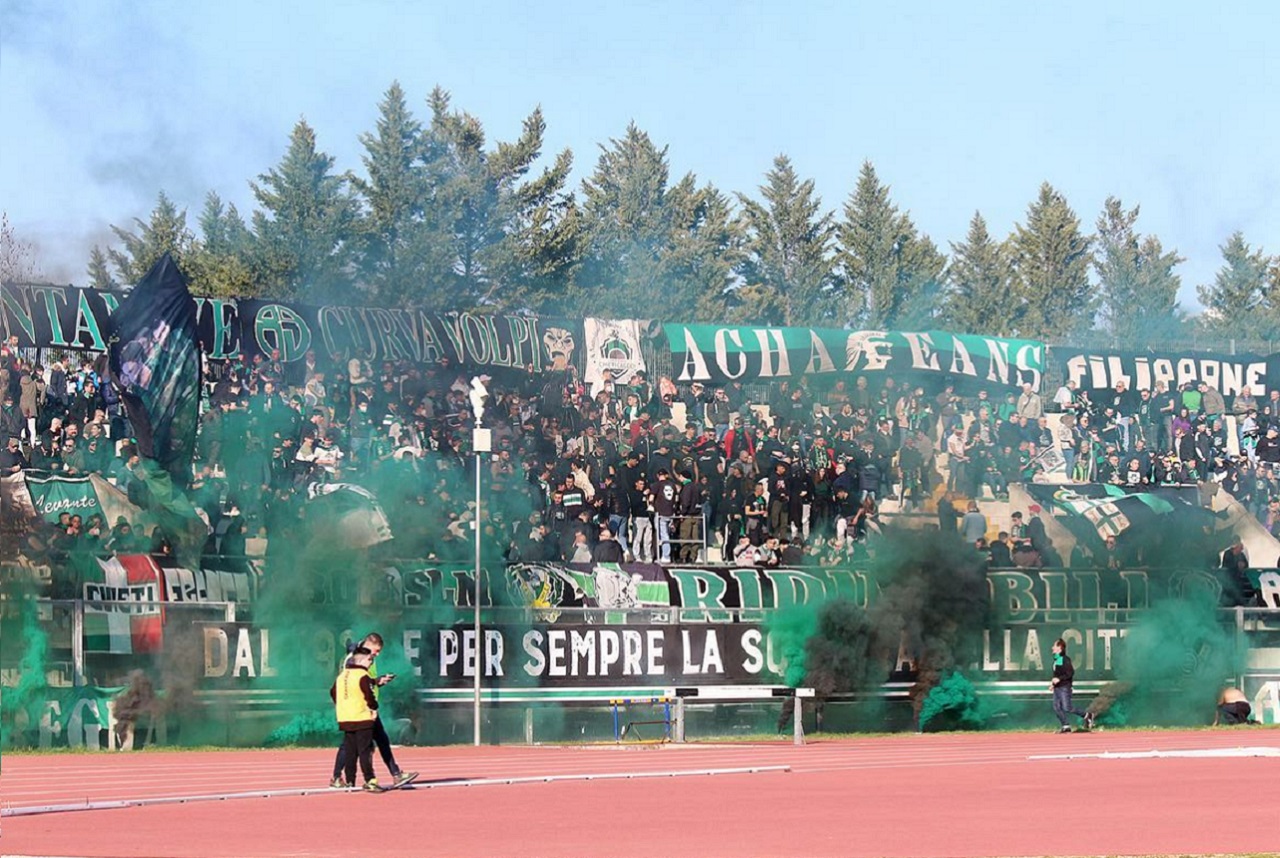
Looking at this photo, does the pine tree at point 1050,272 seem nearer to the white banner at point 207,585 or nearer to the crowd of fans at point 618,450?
the crowd of fans at point 618,450

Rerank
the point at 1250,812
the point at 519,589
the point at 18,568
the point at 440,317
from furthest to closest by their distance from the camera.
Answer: the point at 440,317 < the point at 519,589 < the point at 18,568 < the point at 1250,812

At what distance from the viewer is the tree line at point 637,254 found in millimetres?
67750

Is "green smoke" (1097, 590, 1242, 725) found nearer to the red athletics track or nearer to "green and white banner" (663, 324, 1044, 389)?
the red athletics track

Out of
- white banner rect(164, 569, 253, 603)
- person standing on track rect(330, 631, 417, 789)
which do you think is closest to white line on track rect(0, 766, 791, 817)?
person standing on track rect(330, 631, 417, 789)

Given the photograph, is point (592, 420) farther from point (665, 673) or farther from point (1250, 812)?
point (1250, 812)

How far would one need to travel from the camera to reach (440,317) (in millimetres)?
42000

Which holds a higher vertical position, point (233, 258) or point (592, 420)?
point (233, 258)

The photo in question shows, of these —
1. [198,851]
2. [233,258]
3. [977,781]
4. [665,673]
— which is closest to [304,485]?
[665,673]

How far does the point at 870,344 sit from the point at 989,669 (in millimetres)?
13547

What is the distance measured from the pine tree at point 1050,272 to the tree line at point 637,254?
8cm

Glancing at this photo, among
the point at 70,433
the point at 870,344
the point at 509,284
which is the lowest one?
the point at 70,433

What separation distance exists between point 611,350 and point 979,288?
43024 mm

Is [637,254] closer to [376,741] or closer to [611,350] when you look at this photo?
[611,350]

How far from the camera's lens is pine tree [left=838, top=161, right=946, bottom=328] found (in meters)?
79.6
